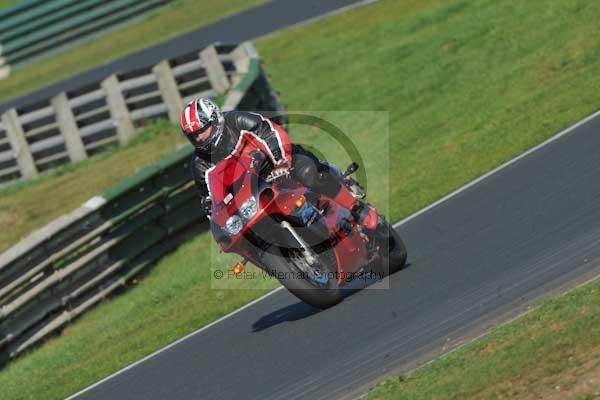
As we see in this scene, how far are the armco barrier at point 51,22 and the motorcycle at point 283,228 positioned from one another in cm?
2021

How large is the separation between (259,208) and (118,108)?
12.0 m

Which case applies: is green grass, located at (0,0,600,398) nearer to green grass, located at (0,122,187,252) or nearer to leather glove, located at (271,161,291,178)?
green grass, located at (0,122,187,252)

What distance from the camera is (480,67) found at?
1705 cm

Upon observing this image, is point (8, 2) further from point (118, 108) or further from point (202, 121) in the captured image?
point (202, 121)

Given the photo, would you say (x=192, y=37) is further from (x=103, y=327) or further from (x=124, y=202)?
(x=103, y=327)

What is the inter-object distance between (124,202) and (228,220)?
17.3ft

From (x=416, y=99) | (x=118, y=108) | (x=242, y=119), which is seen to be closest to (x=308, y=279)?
(x=242, y=119)

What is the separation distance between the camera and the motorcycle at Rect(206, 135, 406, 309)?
9328mm

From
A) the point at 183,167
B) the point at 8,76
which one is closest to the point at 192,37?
the point at 8,76

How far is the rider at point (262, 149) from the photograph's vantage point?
32.1ft

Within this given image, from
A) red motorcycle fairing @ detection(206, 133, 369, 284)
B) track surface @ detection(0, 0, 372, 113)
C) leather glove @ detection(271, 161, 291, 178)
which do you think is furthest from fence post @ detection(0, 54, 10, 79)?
leather glove @ detection(271, 161, 291, 178)

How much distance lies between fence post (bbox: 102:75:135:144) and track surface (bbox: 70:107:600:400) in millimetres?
9598

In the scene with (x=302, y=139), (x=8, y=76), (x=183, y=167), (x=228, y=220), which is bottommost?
(x=8, y=76)

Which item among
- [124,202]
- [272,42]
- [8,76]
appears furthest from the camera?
[8,76]
